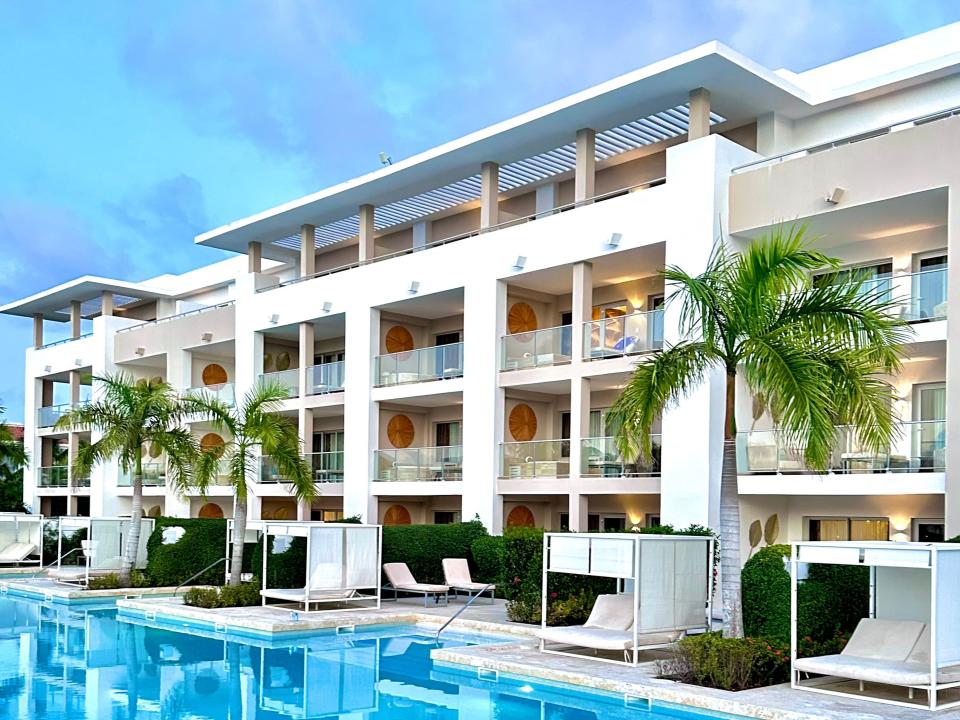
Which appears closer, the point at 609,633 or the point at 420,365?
the point at 609,633

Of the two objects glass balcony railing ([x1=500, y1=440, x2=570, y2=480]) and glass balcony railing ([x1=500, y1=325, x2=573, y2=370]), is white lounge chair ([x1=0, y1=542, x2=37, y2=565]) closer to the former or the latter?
glass balcony railing ([x1=500, y1=440, x2=570, y2=480])

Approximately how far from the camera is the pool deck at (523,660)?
487 inches

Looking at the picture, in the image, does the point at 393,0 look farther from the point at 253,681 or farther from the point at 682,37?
the point at 682,37

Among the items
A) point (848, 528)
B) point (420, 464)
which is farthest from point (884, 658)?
point (420, 464)

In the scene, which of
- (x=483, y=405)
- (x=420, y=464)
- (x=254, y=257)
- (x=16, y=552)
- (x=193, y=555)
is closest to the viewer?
(x=193, y=555)

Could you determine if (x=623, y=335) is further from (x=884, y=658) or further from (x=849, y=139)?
(x=884, y=658)

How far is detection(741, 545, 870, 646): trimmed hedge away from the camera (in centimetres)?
1469

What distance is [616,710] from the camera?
13570mm

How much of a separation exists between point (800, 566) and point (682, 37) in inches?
2677

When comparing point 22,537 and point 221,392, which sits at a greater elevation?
point 221,392

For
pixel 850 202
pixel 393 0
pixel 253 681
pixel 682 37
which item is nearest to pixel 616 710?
pixel 253 681

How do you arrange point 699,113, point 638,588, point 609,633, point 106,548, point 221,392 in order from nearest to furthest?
point 638,588 < point 609,633 < point 699,113 < point 106,548 < point 221,392

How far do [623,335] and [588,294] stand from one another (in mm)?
1375

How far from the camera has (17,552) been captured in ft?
113
